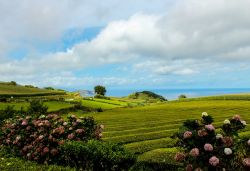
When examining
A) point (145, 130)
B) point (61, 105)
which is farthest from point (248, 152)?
point (61, 105)

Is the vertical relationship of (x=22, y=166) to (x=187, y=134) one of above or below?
below

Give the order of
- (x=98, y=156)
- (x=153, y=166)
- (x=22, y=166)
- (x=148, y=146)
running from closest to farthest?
(x=98, y=156), (x=153, y=166), (x=22, y=166), (x=148, y=146)

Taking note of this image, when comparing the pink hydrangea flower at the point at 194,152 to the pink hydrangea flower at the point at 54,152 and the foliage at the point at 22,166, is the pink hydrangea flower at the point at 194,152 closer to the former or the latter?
the foliage at the point at 22,166

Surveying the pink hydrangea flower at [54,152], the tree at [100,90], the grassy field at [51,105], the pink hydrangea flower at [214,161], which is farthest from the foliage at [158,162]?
the tree at [100,90]

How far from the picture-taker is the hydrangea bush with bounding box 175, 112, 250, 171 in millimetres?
11914

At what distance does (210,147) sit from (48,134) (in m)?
10.6

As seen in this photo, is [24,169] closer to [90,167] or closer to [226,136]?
[90,167]

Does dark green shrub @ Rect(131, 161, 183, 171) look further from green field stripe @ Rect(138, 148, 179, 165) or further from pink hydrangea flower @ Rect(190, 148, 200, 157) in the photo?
pink hydrangea flower @ Rect(190, 148, 200, 157)

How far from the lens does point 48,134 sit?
20641 mm

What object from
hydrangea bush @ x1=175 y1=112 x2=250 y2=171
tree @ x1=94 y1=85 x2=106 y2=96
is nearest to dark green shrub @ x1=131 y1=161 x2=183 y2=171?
hydrangea bush @ x1=175 y1=112 x2=250 y2=171

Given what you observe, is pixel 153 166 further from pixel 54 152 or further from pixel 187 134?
pixel 54 152

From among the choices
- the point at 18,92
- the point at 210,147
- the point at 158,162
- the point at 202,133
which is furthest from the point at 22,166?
the point at 18,92

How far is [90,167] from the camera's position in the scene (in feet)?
54.0

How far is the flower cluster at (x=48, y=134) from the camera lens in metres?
19.8
